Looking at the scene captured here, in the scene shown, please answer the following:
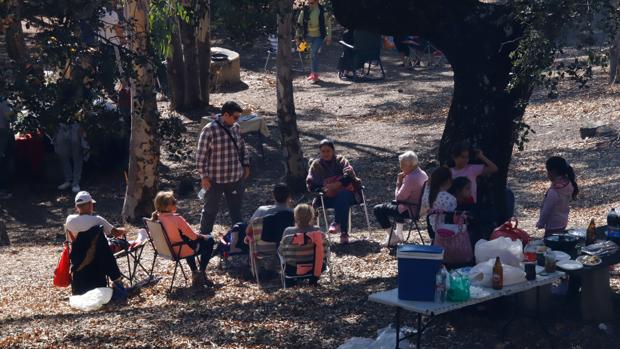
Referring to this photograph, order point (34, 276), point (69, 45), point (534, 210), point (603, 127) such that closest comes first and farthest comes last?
point (69, 45) → point (34, 276) → point (534, 210) → point (603, 127)

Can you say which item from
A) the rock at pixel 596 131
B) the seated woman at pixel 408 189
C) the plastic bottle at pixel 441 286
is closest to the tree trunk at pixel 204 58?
the rock at pixel 596 131

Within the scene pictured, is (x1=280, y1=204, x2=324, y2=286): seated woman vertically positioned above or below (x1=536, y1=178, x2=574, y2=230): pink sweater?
below

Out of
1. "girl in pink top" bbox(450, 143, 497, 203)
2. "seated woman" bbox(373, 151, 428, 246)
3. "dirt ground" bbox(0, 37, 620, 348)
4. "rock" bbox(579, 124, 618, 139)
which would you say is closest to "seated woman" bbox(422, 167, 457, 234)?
"girl in pink top" bbox(450, 143, 497, 203)

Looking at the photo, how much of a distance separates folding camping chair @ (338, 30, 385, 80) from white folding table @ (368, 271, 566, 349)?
52.8 feet

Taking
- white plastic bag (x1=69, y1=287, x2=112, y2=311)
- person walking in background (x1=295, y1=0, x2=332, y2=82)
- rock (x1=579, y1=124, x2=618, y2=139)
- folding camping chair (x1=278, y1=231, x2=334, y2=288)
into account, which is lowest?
white plastic bag (x1=69, y1=287, x2=112, y2=311)

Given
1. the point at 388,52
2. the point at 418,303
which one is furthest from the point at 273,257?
the point at 388,52

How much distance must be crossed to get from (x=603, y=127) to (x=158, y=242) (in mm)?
9917

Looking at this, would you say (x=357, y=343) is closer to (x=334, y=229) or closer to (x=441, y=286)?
(x=441, y=286)

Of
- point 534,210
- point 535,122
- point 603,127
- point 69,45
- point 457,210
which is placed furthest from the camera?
point 535,122

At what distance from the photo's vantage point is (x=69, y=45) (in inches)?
332

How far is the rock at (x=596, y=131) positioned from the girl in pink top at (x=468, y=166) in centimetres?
809

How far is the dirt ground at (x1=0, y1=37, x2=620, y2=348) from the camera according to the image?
26.7 ft

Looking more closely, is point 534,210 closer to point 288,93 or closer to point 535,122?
point 288,93

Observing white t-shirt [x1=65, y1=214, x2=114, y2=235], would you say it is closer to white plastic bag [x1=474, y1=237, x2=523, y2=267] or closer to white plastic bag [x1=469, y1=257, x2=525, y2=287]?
white plastic bag [x1=474, y1=237, x2=523, y2=267]
